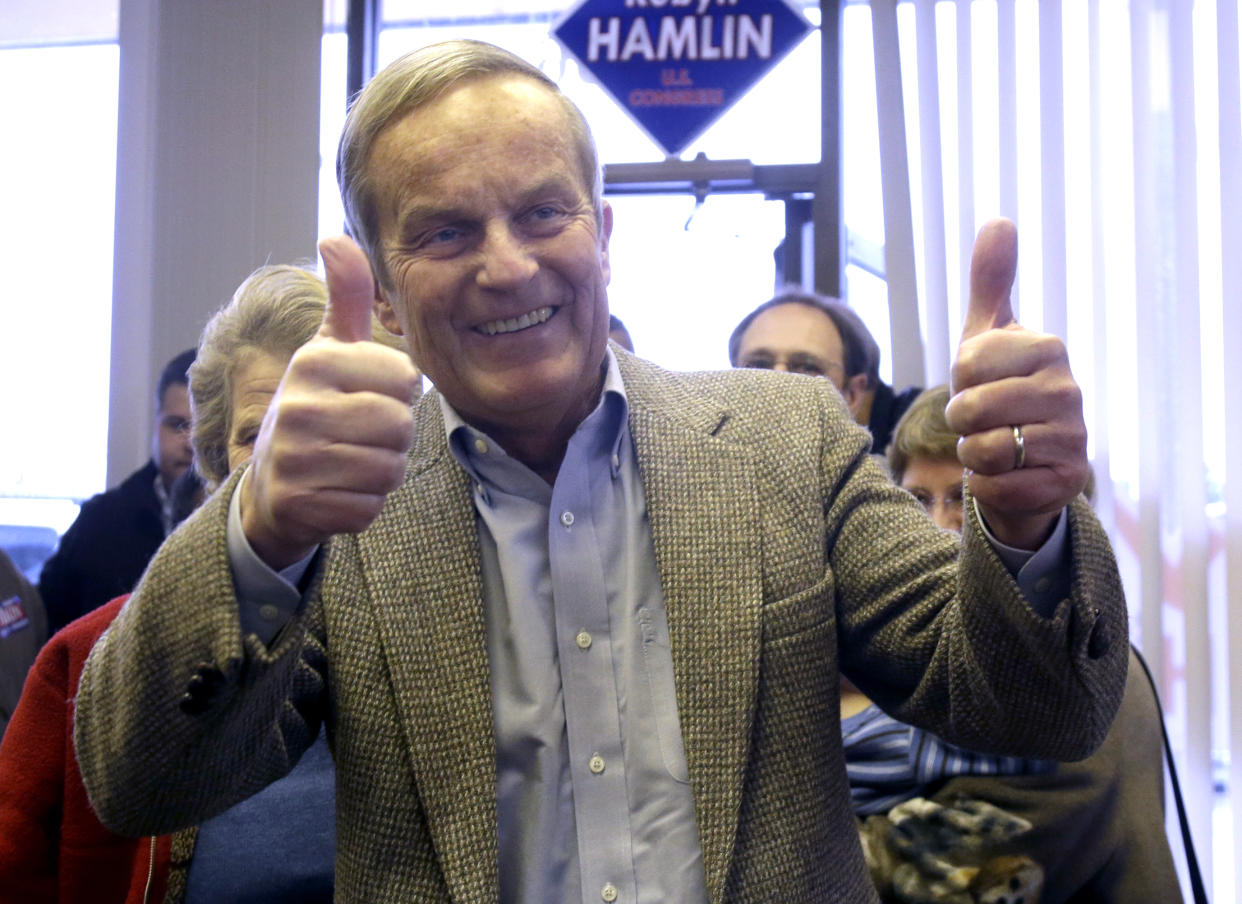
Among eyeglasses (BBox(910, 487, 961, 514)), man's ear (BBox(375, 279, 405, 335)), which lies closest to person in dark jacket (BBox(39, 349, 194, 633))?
man's ear (BBox(375, 279, 405, 335))

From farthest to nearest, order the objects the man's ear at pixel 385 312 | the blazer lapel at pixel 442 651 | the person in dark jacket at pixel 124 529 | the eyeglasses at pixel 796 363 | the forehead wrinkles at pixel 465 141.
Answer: the person in dark jacket at pixel 124 529 → the eyeglasses at pixel 796 363 → the man's ear at pixel 385 312 → the forehead wrinkles at pixel 465 141 → the blazer lapel at pixel 442 651

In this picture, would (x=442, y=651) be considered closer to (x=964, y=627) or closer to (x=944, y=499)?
(x=964, y=627)

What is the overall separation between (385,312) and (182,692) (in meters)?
0.54

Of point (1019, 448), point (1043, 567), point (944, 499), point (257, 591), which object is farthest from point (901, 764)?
point (257, 591)

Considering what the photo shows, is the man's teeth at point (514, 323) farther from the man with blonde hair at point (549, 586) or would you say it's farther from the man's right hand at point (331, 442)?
the man's right hand at point (331, 442)

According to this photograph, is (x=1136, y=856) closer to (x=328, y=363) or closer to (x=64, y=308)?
(x=328, y=363)

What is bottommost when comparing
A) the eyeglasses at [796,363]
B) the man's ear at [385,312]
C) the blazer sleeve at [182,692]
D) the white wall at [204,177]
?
the blazer sleeve at [182,692]

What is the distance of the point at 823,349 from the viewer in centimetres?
259

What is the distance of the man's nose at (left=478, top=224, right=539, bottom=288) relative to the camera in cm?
109

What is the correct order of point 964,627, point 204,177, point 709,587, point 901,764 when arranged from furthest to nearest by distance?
point 204,177 < point 901,764 < point 709,587 < point 964,627

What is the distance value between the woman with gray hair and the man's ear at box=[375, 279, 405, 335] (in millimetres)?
257

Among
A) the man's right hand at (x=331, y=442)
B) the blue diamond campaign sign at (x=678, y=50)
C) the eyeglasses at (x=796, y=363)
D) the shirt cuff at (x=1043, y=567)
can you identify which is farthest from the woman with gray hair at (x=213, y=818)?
the blue diamond campaign sign at (x=678, y=50)

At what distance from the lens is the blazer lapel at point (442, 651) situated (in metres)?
1.00

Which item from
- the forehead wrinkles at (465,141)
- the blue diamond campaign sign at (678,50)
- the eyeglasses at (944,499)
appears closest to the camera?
the forehead wrinkles at (465,141)
